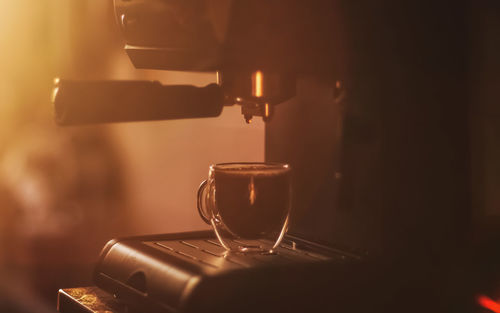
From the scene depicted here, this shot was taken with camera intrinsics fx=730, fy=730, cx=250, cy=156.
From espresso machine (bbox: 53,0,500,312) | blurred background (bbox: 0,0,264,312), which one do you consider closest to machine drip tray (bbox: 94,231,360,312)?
espresso machine (bbox: 53,0,500,312)

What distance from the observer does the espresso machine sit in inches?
28.3

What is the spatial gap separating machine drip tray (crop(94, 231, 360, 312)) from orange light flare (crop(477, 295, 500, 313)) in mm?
131

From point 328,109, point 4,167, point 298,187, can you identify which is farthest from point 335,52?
point 4,167

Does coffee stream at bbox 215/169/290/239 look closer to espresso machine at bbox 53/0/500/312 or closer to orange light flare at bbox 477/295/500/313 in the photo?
espresso machine at bbox 53/0/500/312

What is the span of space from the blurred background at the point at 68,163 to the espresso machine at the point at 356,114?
3.46 ft

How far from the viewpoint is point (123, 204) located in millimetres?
2152

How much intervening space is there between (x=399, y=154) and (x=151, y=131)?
4.58ft

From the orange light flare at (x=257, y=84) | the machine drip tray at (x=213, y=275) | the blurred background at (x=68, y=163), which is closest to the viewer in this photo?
the machine drip tray at (x=213, y=275)

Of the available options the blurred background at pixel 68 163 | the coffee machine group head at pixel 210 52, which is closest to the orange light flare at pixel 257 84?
the coffee machine group head at pixel 210 52

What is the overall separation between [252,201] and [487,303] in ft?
A: 0.87

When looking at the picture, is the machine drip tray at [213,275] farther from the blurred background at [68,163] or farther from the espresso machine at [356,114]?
the blurred background at [68,163]

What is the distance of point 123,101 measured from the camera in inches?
28.2

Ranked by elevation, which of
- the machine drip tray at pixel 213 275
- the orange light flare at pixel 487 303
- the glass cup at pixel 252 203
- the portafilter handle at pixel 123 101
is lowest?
the orange light flare at pixel 487 303

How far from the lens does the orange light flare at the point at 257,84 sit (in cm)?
79
